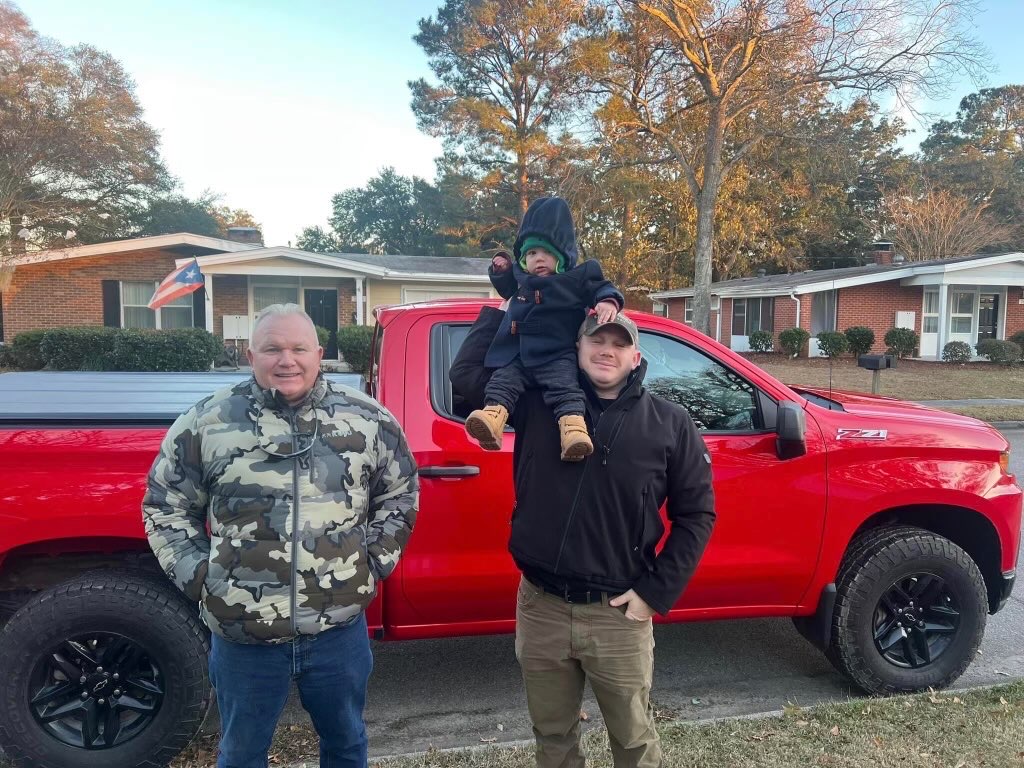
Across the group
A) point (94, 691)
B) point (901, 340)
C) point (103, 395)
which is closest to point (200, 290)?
point (103, 395)

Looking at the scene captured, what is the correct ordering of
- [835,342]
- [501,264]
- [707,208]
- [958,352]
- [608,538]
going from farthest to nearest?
1. [835,342]
2. [958,352]
3. [707,208]
4. [501,264]
5. [608,538]

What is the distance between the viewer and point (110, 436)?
278 centimetres

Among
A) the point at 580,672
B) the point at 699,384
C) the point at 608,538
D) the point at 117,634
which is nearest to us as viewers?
the point at 608,538

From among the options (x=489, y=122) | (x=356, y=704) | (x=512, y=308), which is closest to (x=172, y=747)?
(x=356, y=704)

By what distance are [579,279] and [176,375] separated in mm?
3066

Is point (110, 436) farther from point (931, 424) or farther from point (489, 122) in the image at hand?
point (489, 122)

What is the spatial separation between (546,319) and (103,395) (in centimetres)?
231

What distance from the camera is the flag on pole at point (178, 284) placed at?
58.7 feet

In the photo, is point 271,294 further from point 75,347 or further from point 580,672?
point 580,672

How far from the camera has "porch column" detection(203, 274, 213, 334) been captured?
1958 cm

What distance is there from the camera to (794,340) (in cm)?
2439

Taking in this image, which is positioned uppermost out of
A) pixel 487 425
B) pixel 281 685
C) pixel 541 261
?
pixel 541 261

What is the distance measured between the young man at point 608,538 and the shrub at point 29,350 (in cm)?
1968

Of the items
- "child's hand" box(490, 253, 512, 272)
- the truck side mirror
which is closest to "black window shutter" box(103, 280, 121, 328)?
"child's hand" box(490, 253, 512, 272)
